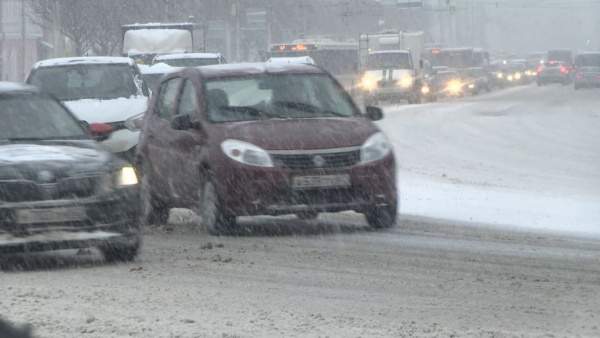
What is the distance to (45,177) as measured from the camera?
8.94 metres

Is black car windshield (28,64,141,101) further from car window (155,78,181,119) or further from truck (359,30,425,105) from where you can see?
truck (359,30,425,105)

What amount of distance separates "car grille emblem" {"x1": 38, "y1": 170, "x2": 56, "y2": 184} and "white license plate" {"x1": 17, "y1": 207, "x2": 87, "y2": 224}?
19cm

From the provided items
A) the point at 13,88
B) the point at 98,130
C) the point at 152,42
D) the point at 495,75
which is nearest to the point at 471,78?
the point at 495,75

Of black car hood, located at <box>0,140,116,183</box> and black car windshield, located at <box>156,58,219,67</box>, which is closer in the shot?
black car hood, located at <box>0,140,116,183</box>

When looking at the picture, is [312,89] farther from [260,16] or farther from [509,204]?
[260,16]

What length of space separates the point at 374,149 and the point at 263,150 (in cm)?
100

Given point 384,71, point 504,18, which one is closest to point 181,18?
point 384,71

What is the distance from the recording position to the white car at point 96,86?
15.8 m

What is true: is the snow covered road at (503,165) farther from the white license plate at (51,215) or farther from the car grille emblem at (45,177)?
the car grille emblem at (45,177)

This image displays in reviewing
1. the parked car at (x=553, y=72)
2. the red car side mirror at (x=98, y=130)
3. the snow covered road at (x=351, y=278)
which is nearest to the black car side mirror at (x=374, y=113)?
the snow covered road at (x=351, y=278)

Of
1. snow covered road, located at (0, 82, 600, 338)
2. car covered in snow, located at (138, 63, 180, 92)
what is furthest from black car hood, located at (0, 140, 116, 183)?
car covered in snow, located at (138, 63, 180, 92)

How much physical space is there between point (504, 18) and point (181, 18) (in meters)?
131

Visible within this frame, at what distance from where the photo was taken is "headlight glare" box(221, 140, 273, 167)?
11.0 meters

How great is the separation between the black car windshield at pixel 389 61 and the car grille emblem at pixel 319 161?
37.6 metres
